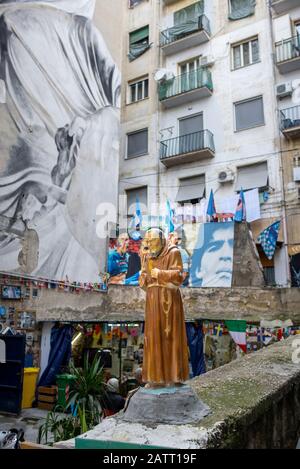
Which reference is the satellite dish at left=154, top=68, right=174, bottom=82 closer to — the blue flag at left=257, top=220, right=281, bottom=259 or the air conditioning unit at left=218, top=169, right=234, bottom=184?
the air conditioning unit at left=218, top=169, right=234, bottom=184

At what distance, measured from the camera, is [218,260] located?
14727 mm

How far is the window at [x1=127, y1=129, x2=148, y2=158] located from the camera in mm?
21047

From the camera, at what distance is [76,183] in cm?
1487

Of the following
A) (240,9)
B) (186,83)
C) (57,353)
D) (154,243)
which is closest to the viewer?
(154,243)

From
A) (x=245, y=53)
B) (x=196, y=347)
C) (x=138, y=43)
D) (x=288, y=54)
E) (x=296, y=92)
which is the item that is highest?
(x=138, y=43)

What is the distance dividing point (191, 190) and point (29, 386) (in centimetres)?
1167

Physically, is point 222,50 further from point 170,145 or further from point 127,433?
point 127,433

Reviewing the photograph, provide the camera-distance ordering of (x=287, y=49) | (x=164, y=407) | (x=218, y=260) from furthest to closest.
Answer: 1. (x=287, y=49)
2. (x=218, y=260)
3. (x=164, y=407)

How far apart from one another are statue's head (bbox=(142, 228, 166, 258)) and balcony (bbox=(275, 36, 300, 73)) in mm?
16461

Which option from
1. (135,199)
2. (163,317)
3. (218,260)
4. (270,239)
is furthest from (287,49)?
(163,317)

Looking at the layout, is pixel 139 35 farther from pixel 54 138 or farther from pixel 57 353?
pixel 57 353

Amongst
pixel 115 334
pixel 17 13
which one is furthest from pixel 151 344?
pixel 17 13

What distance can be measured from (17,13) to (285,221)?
12.6 m

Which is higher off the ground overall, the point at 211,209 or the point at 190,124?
the point at 190,124
